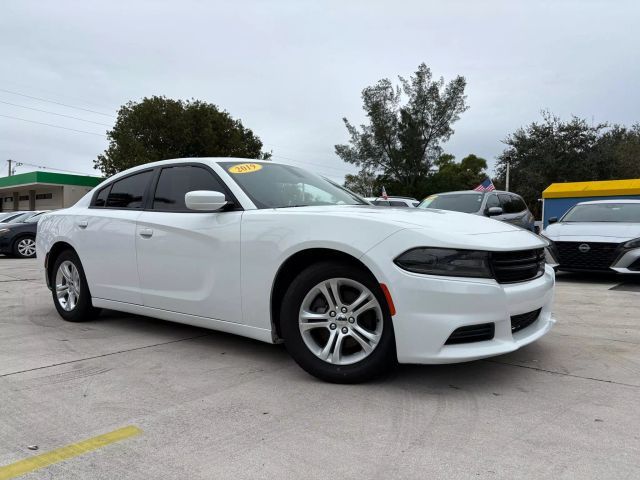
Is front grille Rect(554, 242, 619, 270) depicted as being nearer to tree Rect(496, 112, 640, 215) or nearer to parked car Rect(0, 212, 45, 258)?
parked car Rect(0, 212, 45, 258)

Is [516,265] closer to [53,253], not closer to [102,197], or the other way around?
[102,197]

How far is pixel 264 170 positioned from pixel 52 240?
101 inches

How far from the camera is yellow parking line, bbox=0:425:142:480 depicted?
2.20 metres

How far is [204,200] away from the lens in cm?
359

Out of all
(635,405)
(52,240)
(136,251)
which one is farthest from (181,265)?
(635,405)

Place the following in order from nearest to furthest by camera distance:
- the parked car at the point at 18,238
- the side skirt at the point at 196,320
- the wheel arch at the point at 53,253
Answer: the side skirt at the point at 196,320
the wheel arch at the point at 53,253
the parked car at the point at 18,238

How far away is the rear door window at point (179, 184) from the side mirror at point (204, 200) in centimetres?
32

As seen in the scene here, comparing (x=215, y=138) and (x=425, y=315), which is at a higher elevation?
(x=215, y=138)

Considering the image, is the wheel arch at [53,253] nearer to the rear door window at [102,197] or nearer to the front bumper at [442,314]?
the rear door window at [102,197]

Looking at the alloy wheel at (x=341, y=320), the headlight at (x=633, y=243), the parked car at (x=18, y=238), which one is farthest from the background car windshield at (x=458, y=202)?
the parked car at (x=18, y=238)

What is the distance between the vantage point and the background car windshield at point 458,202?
10.0 m

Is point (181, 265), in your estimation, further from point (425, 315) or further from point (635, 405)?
point (635, 405)

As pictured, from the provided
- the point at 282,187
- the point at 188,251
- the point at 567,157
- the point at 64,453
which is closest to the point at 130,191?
the point at 188,251

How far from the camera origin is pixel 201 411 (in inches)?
111
